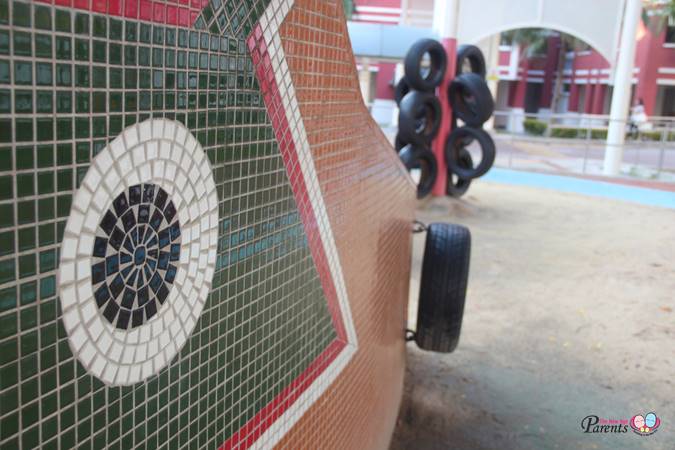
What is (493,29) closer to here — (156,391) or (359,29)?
(359,29)

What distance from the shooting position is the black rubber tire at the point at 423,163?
11.4m

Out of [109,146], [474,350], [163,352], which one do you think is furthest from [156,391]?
[474,350]

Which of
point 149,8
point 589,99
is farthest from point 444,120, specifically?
point 589,99

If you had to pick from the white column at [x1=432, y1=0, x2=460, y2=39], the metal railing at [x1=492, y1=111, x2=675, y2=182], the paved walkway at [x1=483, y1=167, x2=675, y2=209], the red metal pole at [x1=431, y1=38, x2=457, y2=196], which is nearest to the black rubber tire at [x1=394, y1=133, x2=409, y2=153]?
the red metal pole at [x1=431, y1=38, x2=457, y2=196]

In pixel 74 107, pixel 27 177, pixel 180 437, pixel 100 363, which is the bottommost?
pixel 180 437

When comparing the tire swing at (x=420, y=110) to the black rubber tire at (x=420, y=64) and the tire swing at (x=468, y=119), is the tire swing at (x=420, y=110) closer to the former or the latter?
the black rubber tire at (x=420, y=64)

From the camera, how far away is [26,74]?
1.05 m

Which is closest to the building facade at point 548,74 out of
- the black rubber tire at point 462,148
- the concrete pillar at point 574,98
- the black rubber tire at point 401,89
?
the concrete pillar at point 574,98

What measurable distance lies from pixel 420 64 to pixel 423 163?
1.70m

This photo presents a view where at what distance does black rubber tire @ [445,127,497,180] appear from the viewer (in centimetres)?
1173

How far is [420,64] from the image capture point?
36.1 ft

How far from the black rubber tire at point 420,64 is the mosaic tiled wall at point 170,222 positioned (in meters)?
8.69

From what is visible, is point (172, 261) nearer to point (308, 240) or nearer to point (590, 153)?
point (308, 240)

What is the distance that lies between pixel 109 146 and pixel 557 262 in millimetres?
8306
